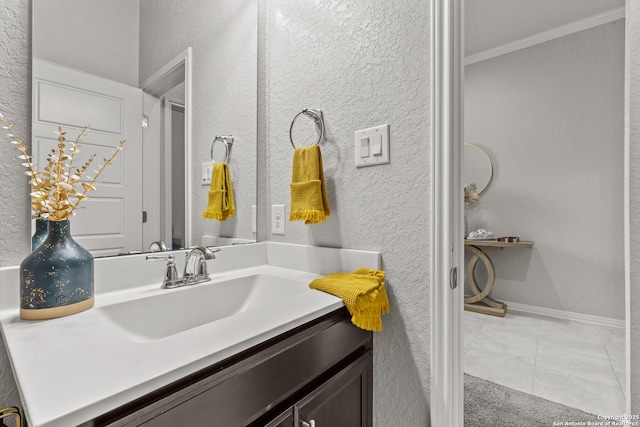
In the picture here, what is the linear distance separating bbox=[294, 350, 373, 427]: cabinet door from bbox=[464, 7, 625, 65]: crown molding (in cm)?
343

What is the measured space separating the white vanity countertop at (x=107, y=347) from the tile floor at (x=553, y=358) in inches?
62.9

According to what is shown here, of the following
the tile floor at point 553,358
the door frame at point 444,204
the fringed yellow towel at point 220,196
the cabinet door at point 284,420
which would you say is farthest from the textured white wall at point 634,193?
the fringed yellow towel at point 220,196

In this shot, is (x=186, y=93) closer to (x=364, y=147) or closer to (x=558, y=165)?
(x=364, y=147)

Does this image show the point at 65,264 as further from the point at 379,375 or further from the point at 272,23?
the point at 272,23

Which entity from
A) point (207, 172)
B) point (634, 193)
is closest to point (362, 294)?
point (207, 172)

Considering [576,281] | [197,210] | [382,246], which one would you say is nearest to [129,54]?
[197,210]

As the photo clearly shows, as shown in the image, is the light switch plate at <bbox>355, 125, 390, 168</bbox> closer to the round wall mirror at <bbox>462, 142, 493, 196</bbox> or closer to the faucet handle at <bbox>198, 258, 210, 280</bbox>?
the faucet handle at <bbox>198, 258, 210, 280</bbox>

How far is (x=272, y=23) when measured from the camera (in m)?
1.30

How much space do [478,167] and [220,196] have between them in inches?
116

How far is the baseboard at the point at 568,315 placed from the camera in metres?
2.52

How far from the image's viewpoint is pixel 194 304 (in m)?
0.89

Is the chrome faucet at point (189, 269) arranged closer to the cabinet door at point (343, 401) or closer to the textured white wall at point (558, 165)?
the cabinet door at point (343, 401)

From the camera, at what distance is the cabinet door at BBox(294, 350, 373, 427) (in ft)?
2.20

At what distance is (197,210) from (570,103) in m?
3.33
